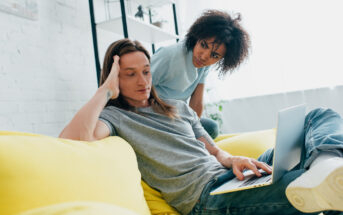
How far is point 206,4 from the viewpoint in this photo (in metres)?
3.27

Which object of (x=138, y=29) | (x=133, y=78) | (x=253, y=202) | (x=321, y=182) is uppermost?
(x=138, y=29)

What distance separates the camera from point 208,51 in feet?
5.37

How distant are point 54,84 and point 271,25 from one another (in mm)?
2151

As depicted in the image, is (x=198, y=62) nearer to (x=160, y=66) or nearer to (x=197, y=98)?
(x=160, y=66)

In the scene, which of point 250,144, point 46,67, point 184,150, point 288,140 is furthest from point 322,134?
point 46,67

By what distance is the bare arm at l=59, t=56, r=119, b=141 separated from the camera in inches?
35.4

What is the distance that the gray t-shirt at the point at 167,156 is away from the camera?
97cm

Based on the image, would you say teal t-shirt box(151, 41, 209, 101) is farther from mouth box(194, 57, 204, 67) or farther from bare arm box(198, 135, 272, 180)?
bare arm box(198, 135, 272, 180)

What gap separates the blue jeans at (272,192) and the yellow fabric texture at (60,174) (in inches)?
8.3

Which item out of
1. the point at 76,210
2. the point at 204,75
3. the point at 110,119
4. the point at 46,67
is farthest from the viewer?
the point at 204,75

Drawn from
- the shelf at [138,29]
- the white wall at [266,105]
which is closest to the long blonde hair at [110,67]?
the shelf at [138,29]

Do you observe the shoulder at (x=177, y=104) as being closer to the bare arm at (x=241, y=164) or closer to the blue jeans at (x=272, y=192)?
the bare arm at (x=241, y=164)

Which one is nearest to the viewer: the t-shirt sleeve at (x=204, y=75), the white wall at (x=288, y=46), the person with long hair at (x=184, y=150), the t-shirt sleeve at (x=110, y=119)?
the person with long hair at (x=184, y=150)

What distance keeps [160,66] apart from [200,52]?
235 mm
